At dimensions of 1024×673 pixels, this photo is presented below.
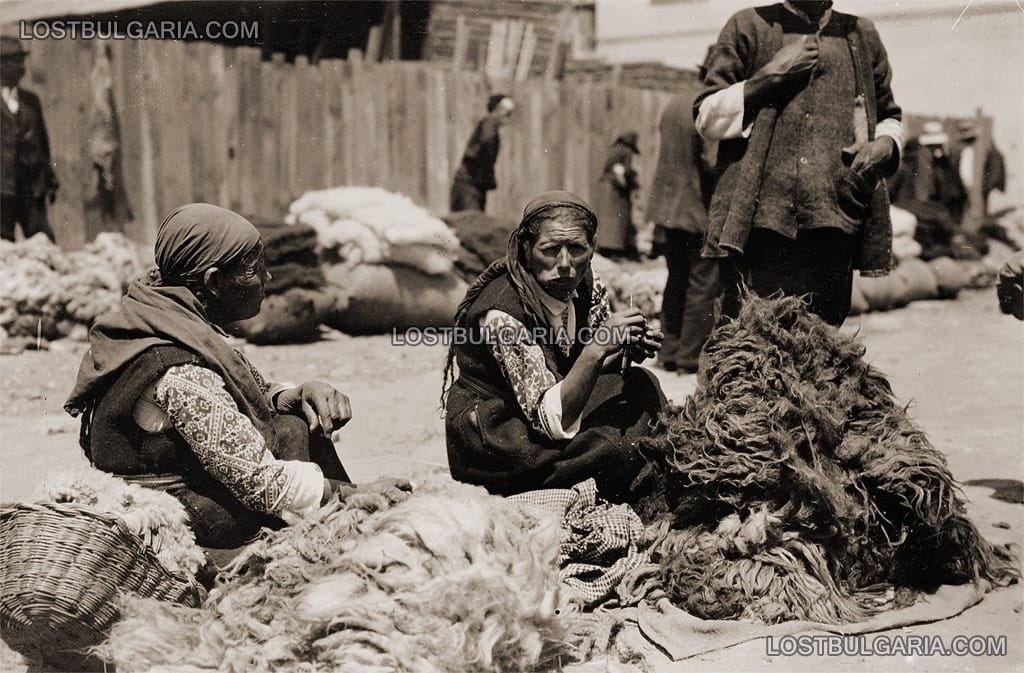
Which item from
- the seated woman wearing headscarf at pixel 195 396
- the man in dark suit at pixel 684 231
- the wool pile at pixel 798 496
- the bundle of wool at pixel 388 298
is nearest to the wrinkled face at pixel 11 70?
the bundle of wool at pixel 388 298

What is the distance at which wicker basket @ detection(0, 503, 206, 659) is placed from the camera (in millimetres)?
2518

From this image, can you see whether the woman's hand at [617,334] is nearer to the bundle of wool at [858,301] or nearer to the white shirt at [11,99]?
the white shirt at [11,99]

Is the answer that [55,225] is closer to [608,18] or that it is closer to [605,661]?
[605,661]

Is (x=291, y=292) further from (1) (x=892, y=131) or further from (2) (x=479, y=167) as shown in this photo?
(1) (x=892, y=131)

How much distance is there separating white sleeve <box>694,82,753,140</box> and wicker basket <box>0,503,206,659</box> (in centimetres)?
266

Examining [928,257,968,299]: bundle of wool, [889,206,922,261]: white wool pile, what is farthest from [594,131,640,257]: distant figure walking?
[928,257,968,299]: bundle of wool

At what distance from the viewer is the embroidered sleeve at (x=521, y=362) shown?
3.36 meters

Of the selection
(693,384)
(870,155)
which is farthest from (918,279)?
(870,155)

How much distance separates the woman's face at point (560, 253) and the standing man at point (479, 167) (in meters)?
7.79

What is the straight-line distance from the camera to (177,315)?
2893mm

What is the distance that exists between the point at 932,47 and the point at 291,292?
17044mm

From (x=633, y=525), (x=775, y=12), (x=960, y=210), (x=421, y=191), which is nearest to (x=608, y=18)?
(x=960, y=210)

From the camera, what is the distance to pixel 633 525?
11.1 feet

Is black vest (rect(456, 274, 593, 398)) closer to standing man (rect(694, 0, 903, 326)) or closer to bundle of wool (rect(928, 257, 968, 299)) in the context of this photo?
standing man (rect(694, 0, 903, 326))
